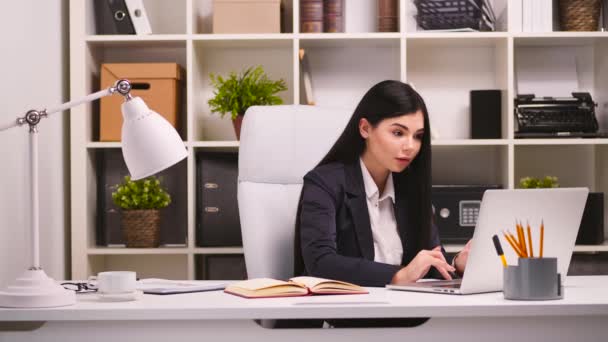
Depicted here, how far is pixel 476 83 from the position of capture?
354 centimetres

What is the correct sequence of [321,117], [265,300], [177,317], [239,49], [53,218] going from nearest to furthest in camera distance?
1. [177,317]
2. [265,300]
3. [321,117]
4. [53,218]
5. [239,49]

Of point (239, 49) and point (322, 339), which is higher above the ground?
point (239, 49)

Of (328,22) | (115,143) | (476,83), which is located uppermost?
(328,22)

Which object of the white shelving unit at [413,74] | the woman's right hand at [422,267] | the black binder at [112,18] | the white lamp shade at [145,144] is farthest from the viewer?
the white shelving unit at [413,74]

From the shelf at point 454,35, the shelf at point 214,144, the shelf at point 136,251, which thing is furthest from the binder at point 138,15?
the shelf at point 454,35

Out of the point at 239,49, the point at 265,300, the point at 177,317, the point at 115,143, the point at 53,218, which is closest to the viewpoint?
the point at 177,317

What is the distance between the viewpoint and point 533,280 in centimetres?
145

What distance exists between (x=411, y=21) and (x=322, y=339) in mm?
2283

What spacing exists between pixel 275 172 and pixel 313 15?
1.16 meters

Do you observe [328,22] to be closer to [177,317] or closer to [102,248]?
[102,248]

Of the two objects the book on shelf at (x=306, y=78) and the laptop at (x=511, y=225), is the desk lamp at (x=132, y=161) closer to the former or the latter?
the laptop at (x=511, y=225)

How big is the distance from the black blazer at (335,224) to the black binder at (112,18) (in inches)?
55.6

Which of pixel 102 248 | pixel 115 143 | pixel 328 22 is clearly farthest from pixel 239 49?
pixel 102 248

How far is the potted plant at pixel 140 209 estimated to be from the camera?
10.5ft
